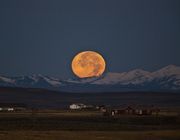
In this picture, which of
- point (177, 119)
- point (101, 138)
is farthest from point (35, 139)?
point (177, 119)

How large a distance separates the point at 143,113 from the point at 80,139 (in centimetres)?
7584

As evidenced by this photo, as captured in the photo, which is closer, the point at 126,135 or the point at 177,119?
the point at 126,135

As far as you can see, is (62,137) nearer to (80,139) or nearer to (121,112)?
(80,139)

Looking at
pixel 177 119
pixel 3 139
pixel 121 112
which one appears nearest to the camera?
pixel 3 139

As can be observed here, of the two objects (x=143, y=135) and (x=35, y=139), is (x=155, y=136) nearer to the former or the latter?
(x=143, y=135)

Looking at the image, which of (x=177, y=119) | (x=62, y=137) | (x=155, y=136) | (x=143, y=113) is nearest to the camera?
(x=62, y=137)

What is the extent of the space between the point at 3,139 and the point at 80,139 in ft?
26.7

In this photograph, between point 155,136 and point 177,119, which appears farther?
point 177,119

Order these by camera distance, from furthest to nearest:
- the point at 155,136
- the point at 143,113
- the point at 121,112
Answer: the point at 121,112
the point at 143,113
the point at 155,136

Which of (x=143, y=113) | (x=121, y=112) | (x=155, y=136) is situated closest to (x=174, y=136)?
(x=155, y=136)

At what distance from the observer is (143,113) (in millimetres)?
137500

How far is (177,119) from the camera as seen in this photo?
108 m

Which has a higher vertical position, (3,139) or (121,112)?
(121,112)

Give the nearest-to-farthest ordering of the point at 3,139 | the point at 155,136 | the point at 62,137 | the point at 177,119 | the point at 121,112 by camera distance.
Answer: the point at 3,139 < the point at 62,137 < the point at 155,136 < the point at 177,119 < the point at 121,112
